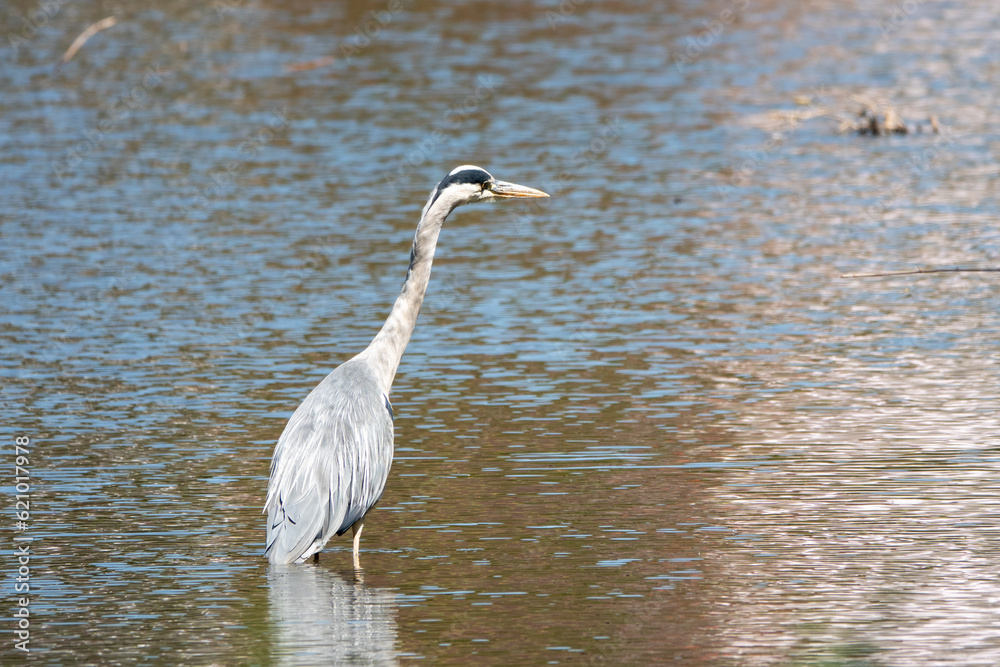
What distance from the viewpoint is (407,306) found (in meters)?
10.1

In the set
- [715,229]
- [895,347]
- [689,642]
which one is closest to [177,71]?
[715,229]

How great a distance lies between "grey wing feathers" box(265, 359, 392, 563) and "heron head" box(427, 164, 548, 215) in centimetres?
→ 129

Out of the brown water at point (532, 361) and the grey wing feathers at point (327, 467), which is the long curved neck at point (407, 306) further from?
the brown water at point (532, 361)

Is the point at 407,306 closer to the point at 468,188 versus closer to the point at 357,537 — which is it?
the point at 468,188

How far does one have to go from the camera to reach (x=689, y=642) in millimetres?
7762

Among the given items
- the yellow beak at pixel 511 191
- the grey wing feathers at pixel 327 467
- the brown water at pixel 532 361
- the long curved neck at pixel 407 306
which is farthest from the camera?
the yellow beak at pixel 511 191

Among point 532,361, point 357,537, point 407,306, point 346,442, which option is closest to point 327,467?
point 346,442

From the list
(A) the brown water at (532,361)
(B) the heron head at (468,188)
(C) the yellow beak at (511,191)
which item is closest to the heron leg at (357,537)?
(A) the brown water at (532,361)

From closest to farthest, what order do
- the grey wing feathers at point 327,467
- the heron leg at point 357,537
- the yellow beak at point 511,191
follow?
the grey wing feathers at point 327,467 < the heron leg at point 357,537 < the yellow beak at point 511,191

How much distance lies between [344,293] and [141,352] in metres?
2.63

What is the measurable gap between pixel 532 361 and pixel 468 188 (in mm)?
3679

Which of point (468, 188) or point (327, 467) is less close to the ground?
point (468, 188)

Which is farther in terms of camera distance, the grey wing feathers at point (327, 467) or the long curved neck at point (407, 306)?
the long curved neck at point (407, 306)

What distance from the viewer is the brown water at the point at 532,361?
834 cm
